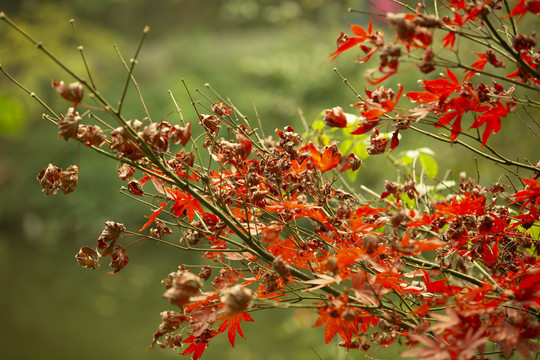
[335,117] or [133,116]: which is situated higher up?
[133,116]

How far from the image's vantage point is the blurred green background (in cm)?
326

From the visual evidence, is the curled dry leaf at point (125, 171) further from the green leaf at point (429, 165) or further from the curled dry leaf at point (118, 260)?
the green leaf at point (429, 165)

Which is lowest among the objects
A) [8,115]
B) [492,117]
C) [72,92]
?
[492,117]

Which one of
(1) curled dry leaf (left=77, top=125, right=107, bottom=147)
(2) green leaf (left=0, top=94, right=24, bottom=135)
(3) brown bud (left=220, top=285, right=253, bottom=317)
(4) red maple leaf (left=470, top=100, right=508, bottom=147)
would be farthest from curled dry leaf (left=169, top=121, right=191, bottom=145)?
(2) green leaf (left=0, top=94, right=24, bottom=135)

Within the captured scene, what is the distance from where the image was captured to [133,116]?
5.15 m

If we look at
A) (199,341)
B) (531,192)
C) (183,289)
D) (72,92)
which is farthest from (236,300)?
(531,192)

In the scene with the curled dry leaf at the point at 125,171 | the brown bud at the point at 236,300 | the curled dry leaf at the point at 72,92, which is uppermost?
the curled dry leaf at the point at 72,92

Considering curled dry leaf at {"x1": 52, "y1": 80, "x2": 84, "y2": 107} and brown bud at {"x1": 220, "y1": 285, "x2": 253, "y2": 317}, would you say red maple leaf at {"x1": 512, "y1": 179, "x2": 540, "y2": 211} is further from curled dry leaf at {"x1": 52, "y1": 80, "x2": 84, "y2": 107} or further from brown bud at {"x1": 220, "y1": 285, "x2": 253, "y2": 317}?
curled dry leaf at {"x1": 52, "y1": 80, "x2": 84, "y2": 107}

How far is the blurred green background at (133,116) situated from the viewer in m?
3.26

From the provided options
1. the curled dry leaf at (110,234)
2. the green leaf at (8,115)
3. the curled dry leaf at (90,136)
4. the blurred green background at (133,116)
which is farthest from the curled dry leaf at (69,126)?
the green leaf at (8,115)

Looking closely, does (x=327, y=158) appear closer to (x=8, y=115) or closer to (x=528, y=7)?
(x=528, y=7)

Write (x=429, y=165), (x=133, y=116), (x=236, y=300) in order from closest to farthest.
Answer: (x=236, y=300)
(x=429, y=165)
(x=133, y=116)

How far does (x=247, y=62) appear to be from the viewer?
5.24 meters

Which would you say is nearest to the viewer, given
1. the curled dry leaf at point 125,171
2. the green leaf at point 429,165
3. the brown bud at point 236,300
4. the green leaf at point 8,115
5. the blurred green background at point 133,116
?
the brown bud at point 236,300
